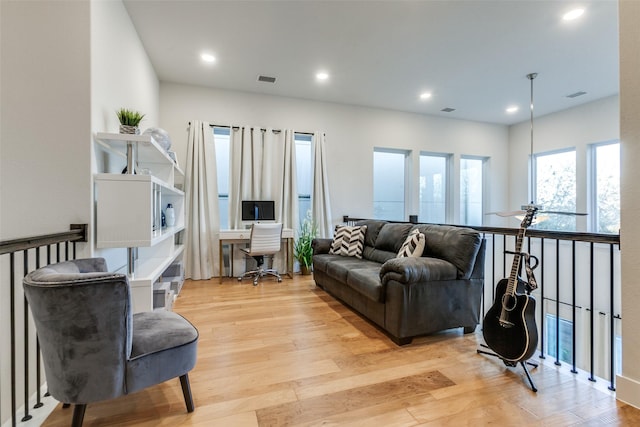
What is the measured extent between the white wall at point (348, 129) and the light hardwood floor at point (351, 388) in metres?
3.10

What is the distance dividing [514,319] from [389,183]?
13.3 feet

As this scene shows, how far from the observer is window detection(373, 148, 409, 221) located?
18.5 feet

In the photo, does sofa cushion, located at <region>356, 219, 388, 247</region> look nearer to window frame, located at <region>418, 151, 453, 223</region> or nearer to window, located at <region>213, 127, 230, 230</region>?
window, located at <region>213, 127, 230, 230</region>

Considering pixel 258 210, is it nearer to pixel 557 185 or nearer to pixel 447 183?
pixel 447 183

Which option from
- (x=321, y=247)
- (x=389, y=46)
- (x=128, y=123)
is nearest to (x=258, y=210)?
(x=321, y=247)

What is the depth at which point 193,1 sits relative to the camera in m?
2.69

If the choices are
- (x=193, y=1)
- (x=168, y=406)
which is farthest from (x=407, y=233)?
(x=193, y=1)

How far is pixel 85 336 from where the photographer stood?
123cm

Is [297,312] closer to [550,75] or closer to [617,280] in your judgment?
[550,75]

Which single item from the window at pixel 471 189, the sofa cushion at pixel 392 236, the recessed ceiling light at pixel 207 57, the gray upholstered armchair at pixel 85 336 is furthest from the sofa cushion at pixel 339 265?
the window at pixel 471 189

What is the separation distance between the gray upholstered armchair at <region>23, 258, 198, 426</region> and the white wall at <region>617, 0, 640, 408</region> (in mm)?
2594

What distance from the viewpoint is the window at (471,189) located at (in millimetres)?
6191

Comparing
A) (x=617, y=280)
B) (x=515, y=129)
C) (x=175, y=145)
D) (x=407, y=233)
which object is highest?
(x=515, y=129)

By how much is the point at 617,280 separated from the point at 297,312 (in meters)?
5.15
